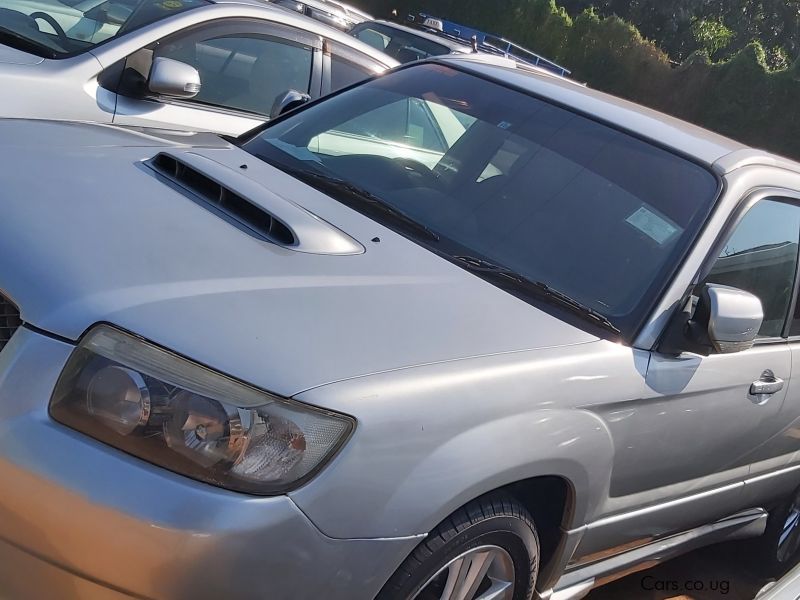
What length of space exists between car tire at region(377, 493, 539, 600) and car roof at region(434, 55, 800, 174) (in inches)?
59.4

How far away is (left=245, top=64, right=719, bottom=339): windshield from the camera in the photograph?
2.87 metres

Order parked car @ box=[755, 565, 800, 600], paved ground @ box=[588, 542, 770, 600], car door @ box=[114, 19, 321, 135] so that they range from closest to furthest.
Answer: parked car @ box=[755, 565, 800, 600]
paved ground @ box=[588, 542, 770, 600]
car door @ box=[114, 19, 321, 135]

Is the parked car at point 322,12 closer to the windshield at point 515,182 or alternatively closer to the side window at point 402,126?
the side window at point 402,126

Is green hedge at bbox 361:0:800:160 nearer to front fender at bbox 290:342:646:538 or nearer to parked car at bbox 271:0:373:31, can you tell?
parked car at bbox 271:0:373:31

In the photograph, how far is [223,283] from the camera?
2162 mm

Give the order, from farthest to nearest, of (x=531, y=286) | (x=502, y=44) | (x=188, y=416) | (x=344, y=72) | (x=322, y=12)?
(x=502, y=44) → (x=322, y=12) → (x=344, y=72) → (x=531, y=286) → (x=188, y=416)

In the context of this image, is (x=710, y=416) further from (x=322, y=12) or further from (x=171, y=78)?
(x=322, y=12)

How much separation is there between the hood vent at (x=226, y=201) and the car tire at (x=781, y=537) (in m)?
2.87

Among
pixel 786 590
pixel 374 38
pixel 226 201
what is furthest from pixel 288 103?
pixel 374 38

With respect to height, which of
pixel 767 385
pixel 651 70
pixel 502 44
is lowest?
pixel 767 385

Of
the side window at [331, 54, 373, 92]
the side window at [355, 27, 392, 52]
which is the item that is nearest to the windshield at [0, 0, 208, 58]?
the side window at [331, 54, 373, 92]

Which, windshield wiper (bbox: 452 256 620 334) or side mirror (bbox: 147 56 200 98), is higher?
side mirror (bbox: 147 56 200 98)

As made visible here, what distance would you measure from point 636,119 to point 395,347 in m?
1.78

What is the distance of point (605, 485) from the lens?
2.63 metres
